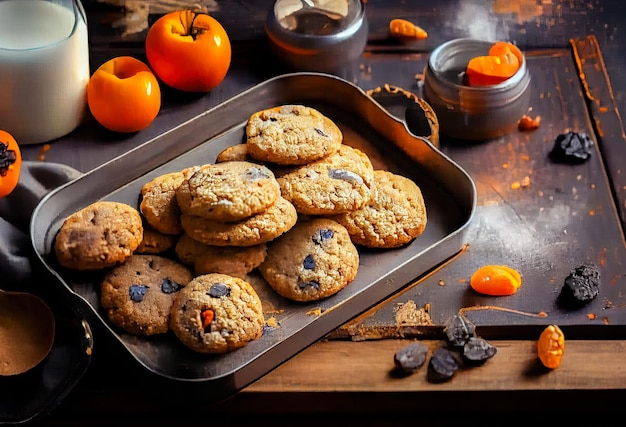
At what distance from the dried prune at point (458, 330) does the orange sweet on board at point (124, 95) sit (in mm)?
609

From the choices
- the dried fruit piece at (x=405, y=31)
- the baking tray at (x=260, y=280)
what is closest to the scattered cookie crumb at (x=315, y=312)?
the baking tray at (x=260, y=280)

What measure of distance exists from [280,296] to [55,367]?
0.32m

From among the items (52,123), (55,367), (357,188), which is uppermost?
(357,188)

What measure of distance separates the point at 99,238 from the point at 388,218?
41 cm

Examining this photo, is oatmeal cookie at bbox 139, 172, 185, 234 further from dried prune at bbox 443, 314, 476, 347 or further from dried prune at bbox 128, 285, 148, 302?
dried prune at bbox 443, 314, 476, 347

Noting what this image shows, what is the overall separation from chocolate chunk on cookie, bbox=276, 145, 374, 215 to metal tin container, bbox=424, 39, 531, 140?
0.24m

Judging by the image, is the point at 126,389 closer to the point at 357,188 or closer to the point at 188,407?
the point at 188,407

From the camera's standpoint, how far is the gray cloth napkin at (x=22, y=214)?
4.32ft

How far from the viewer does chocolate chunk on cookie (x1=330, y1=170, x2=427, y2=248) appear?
1.34 m

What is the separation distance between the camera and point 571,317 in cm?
133

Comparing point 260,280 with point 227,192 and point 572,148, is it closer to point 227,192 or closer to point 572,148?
point 227,192

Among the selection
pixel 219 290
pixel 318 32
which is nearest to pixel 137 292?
pixel 219 290

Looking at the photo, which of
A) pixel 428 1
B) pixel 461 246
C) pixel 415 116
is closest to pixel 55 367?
pixel 461 246

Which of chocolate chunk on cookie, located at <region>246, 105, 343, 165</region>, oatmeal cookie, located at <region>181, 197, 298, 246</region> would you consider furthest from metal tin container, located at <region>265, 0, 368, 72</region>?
oatmeal cookie, located at <region>181, 197, 298, 246</region>
